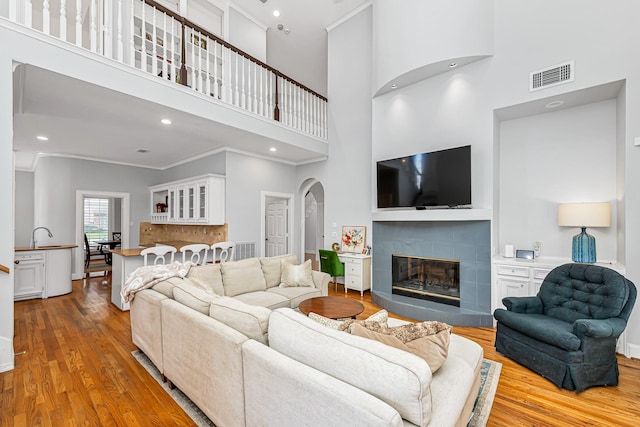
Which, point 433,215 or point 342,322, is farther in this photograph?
point 433,215

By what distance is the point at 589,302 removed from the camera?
271 centimetres

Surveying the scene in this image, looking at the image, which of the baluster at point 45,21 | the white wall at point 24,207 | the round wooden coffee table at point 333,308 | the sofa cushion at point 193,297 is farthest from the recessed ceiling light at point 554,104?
the white wall at point 24,207

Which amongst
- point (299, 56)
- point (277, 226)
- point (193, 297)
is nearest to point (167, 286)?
point (193, 297)

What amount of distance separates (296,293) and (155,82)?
3.18m

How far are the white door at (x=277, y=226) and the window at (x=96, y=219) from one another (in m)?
7.38

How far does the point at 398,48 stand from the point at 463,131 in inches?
64.8

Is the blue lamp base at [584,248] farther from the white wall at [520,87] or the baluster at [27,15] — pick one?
the baluster at [27,15]

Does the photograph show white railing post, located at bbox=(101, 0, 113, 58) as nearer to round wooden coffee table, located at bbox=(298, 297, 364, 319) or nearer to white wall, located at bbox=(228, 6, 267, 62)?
white wall, located at bbox=(228, 6, 267, 62)

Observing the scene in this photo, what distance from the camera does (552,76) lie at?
349 centimetres

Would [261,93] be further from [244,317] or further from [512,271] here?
[512,271]

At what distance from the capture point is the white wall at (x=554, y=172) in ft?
11.6

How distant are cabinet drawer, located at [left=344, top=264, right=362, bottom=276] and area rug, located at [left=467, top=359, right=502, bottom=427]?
271 centimetres

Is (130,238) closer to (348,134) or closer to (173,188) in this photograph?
(173,188)

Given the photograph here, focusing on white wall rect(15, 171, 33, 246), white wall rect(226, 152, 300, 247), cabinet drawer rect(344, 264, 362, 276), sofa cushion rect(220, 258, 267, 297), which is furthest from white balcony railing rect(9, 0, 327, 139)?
white wall rect(15, 171, 33, 246)
